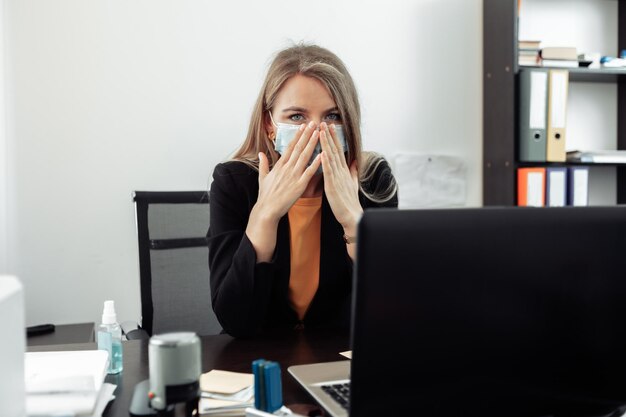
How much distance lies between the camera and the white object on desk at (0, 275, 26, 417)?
65 cm

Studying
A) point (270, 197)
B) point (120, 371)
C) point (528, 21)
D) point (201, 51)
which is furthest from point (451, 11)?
point (120, 371)

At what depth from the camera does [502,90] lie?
8.13ft

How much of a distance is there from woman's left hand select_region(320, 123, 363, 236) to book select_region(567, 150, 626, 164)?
1459mm

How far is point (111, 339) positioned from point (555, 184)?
6.51ft

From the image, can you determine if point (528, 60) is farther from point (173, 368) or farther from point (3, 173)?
point (173, 368)

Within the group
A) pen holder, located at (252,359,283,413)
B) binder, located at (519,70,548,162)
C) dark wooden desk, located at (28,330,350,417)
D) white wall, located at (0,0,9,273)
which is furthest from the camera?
binder, located at (519,70,548,162)

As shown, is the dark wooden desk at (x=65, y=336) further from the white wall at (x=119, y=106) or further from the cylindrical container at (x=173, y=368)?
Result: the cylindrical container at (x=173, y=368)

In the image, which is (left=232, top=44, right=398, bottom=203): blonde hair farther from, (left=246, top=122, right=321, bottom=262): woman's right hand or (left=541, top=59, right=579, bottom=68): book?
(left=541, top=59, right=579, bottom=68): book

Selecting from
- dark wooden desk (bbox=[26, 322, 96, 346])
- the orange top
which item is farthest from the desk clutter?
dark wooden desk (bbox=[26, 322, 96, 346])

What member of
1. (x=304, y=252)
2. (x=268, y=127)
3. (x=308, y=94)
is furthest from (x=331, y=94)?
(x=304, y=252)

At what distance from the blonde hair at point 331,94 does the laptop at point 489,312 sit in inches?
32.7

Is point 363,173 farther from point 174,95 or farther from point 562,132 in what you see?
point 562,132

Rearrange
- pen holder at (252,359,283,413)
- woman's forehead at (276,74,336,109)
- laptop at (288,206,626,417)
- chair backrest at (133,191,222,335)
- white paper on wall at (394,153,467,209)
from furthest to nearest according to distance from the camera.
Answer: white paper on wall at (394,153,467,209) < chair backrest at (133,191,222,335) < woman's forehead at (276,74,336,109) < pen holder at (252,359,283,413) < laptop at (288,206,626,417)

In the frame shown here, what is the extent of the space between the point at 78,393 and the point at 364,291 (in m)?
0.46
